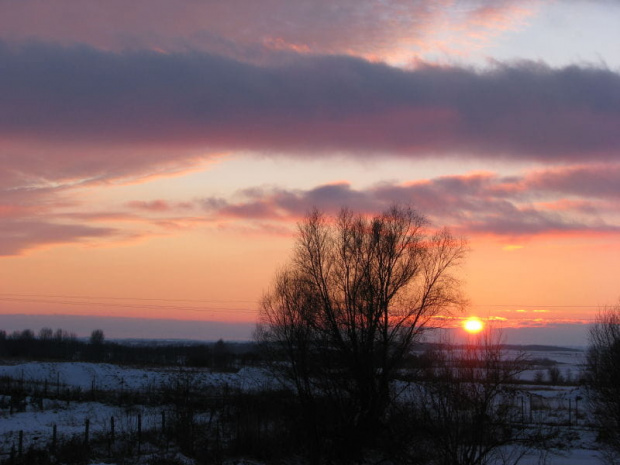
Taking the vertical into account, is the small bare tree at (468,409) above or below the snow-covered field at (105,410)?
above

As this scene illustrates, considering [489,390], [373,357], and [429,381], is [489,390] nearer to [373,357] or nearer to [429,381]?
[429,381]

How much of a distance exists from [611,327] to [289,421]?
21.0m

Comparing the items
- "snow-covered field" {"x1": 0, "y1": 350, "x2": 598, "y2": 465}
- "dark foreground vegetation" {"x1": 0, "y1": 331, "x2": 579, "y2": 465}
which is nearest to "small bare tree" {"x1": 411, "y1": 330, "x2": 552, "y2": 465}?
"dark foreground vegetation" {"x1": 0, "y1": 331, "x2": 579, "y2": 465}

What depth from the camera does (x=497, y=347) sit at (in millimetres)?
17766

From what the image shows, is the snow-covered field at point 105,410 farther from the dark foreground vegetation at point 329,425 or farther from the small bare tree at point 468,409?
the small bare tree at point 468,409

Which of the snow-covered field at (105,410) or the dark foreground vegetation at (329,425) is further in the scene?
the snow-covered field at (105,410)

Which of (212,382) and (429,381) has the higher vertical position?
(429,381)

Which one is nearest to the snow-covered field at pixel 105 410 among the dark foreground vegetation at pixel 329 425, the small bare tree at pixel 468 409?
the dark foreground vegetation at pixel 329 425

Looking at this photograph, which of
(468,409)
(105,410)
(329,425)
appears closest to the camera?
(468,409)

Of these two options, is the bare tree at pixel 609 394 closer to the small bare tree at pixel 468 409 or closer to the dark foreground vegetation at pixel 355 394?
the dark foreground vegetation at pixel 355 394

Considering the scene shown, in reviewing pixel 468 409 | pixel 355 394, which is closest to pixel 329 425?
pixel 355 394

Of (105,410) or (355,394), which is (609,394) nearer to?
(355,394)

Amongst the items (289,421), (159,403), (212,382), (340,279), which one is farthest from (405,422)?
(212,382)

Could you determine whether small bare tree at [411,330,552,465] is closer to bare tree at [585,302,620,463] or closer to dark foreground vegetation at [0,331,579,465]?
dark foreground vegetation at [0,331,579,465]
